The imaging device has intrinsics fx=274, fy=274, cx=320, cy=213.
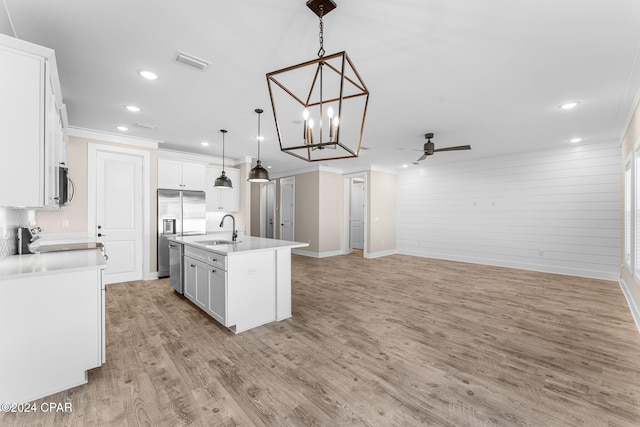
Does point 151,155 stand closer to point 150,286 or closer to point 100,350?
point 150,286

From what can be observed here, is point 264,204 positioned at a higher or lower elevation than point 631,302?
higher

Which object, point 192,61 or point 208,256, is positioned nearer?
point 192,61

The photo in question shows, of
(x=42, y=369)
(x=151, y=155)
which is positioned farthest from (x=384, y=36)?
(x=151, y=155)

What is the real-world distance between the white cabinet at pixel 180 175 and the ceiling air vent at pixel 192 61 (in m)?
3.41

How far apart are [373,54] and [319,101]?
93cm

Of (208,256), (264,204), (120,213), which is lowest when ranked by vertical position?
(208,256)

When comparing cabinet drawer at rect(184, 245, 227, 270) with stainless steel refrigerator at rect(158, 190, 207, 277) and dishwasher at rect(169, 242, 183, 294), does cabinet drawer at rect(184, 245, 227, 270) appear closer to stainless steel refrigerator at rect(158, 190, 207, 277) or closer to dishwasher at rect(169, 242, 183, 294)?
dishwasher at rect(169, 242, 183, 294)

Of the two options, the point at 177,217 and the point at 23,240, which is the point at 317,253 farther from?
the point at 23,240

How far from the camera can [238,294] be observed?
9.82ft

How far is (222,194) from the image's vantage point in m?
6.41

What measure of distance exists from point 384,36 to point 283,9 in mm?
817

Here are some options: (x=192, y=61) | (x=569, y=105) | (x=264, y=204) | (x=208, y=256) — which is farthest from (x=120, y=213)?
(x=569, y=105)

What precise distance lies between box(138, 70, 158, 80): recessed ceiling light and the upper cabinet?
2.69 ft

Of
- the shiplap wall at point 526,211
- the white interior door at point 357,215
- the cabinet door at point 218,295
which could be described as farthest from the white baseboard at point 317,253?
the cabinet door at point 218,295
